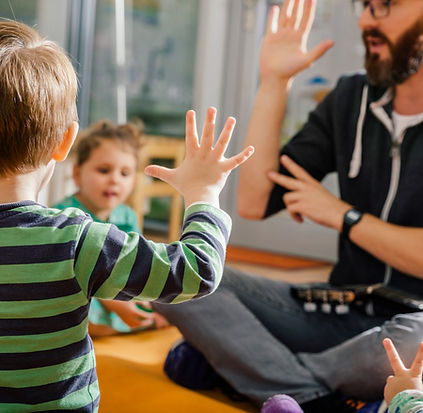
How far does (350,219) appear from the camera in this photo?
1388 millimetres

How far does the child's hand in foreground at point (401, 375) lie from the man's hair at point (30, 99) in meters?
0.54

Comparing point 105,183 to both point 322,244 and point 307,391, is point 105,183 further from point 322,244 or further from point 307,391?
point 322,244

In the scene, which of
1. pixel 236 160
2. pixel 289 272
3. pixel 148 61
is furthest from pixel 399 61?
pixel 148 61

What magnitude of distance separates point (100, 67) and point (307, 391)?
9.76 feet

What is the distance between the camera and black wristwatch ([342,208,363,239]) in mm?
1383

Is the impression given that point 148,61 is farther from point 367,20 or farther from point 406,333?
point 406,333

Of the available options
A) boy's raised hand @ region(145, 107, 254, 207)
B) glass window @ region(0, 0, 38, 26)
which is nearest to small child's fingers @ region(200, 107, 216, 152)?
boy's raised hand @ region(145, 107, 254, 207)

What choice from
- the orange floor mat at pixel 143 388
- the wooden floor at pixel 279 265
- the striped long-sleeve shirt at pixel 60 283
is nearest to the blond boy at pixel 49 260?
the striped long-sleeve shirt at pixel 60 283

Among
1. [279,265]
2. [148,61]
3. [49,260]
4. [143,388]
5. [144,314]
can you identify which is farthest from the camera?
[148,61]

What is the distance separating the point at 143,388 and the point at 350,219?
556mm

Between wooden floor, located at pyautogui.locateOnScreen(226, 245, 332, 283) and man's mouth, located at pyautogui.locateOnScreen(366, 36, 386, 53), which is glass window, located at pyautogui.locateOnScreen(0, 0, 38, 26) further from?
man's mouth, located at pyautogui.locateOnScreen(366, 36, 386, 53)

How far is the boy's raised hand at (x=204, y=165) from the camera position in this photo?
2.89 feet

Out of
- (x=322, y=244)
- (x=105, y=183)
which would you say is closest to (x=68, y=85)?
(x=105, y=183)

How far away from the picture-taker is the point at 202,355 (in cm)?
141
